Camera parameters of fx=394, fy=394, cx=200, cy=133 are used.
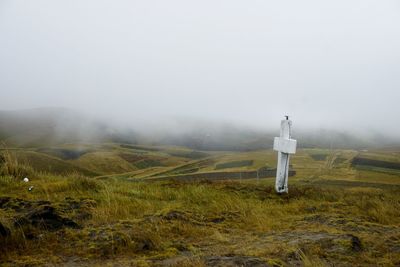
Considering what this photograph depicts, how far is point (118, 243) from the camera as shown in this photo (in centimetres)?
581

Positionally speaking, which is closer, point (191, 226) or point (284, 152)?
point (191, 226)

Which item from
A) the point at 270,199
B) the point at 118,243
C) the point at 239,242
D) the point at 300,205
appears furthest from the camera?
the point at 270,199

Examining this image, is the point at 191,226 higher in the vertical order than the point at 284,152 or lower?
lower

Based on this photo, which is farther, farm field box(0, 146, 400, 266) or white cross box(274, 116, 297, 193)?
white cross box(274, 116, 297, 193)

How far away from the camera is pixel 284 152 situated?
37.0 feet

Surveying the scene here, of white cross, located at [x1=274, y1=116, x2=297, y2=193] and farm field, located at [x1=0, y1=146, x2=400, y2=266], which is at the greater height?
white cross, located at [x1=274, y1=116, x2=297, y2=193]

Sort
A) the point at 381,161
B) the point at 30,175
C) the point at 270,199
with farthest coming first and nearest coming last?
the point at 381,161 → the point at 30,175 → the point at 270,199

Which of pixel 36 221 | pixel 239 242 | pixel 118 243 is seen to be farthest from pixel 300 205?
pixel 36 221

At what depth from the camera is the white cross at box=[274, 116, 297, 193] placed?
11.0 m

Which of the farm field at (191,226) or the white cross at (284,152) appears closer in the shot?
the farm field at (191,226)

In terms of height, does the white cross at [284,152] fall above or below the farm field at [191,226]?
above

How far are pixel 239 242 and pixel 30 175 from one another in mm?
8560

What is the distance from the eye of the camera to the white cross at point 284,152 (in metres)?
11.0

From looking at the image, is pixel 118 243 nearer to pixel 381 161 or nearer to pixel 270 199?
pixel 270 199
